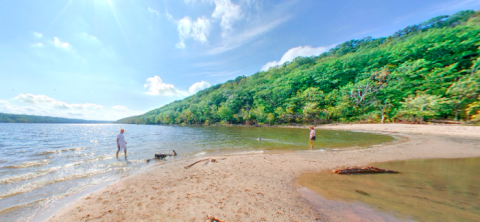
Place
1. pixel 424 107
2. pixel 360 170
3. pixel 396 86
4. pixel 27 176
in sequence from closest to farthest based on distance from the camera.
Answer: pixel 360 170 < pixel 27 176 < pixel 424 107 < pixel 396 86

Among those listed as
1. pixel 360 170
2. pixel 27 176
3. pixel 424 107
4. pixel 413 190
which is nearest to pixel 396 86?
pixel 424 107

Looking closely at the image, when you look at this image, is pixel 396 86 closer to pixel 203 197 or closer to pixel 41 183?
pixel 203 197

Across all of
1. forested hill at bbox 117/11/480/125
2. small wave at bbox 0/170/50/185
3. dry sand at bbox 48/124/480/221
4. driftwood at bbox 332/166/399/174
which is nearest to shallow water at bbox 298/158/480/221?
driftwood at bbox 332/166/399/174

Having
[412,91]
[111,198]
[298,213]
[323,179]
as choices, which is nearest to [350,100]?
[412,91]

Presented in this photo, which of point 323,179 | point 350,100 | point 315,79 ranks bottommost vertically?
point 323,179

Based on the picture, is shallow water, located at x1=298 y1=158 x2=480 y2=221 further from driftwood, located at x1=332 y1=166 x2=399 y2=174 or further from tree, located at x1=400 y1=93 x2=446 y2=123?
tree, located at x1=400 y1=93 x2=446 y2=123

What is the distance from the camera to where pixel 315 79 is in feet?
199

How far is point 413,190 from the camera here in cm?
473

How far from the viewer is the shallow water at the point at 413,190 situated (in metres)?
3.58

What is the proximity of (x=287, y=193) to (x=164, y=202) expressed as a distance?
379 cm

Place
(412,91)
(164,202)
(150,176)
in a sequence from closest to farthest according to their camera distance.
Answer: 1. (164,202)
2. (150,176)
3. (412,91)

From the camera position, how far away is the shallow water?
141 inches

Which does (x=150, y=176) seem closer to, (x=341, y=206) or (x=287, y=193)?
(x=287, y=193)

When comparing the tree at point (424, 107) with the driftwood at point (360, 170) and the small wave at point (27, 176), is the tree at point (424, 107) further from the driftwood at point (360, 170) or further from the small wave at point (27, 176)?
the small wave at point (27, 176)
